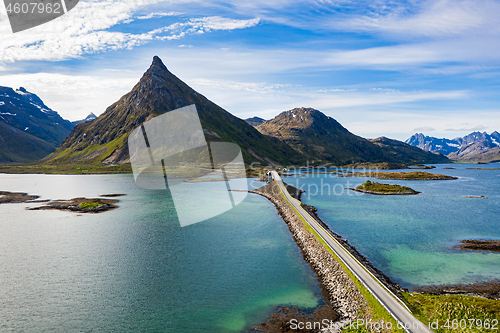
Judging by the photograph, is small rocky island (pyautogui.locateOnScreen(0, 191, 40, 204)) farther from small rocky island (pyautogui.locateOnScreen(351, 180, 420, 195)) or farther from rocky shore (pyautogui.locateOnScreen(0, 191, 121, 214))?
small rocky island (pyautogui.locateOnScreen(351, 180, 420, 195))

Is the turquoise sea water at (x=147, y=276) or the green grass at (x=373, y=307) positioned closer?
the green grass at (x=373, y=307)

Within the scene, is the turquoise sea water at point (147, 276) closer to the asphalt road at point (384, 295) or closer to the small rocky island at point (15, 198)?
the asphalt road at point (384, 295)

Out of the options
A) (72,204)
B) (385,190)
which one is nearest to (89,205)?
(72,204)

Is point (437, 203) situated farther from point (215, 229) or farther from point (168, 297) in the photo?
point (168, 297)

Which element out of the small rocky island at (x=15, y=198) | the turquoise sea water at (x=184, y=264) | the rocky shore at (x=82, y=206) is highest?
the small rocky island at (x=15, y=198)

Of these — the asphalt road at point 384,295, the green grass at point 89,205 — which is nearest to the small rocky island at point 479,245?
the asphalt road at point 384,295

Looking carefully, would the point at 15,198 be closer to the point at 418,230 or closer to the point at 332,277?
the point at 332,277

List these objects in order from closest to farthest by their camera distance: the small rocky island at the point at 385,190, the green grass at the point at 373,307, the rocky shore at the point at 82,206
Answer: the green grass at the point at 373,307, the rocky shore at the point at 82,206, the small rocky island at the point at 385,190
